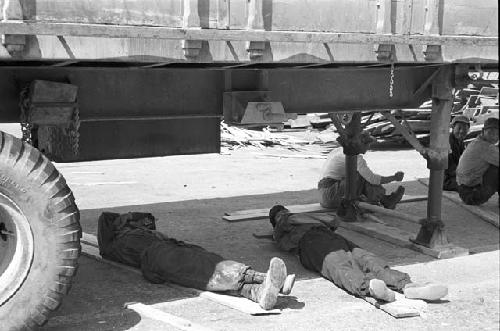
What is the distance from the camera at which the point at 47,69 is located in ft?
18.5

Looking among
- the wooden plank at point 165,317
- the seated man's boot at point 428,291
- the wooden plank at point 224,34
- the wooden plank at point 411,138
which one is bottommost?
the wooden plank at point 165,317

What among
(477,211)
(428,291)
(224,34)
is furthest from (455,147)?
(224,34)

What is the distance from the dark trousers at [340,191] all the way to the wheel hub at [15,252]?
5471 mm

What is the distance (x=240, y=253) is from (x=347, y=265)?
1561 mm

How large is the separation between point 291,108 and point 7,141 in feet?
9.72

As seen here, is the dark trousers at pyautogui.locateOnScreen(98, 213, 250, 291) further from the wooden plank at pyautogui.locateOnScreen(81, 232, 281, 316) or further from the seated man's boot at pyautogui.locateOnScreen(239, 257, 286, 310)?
the seated man's boot at pyautogui.locateOnScreen(239, 257, 286, 310)

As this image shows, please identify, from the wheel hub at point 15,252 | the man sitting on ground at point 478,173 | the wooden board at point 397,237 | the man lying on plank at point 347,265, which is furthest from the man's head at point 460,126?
the wheel hub at point 15,252

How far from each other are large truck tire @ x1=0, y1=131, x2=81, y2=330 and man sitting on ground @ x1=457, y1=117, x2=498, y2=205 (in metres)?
6.76

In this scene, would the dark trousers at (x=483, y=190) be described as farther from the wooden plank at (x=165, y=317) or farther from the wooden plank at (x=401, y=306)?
the wooden plank at (x=165, y=317)

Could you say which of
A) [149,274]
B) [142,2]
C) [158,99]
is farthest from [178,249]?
[142,2]

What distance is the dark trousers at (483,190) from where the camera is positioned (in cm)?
1025

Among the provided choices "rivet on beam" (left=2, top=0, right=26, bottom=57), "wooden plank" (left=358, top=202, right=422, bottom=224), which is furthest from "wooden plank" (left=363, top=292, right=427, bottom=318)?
"rivet on beam" (left=2, top=0, right=26, bottom=57)

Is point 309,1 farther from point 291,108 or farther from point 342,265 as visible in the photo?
point 342,265

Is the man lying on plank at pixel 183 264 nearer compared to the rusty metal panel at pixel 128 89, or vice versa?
the rusty metal panel at pixel 128 89
